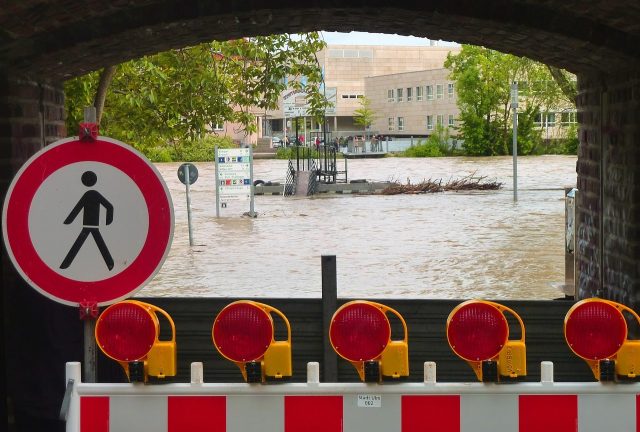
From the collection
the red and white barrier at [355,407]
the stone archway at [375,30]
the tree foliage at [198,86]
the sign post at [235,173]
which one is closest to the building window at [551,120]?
the sign post at [235,173]

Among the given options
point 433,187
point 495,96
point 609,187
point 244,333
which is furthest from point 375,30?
point 495,96

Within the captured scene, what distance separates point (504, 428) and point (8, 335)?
3.04 meters

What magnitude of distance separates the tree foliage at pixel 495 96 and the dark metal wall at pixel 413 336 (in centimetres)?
5950

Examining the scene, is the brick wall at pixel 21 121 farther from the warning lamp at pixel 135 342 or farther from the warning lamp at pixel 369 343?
the warning lamp at pixel 369 343

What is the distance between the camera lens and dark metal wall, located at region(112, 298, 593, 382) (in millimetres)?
4660

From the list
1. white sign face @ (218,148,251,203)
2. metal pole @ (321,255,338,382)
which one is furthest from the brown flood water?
metal pole @ (321,255,338,382)

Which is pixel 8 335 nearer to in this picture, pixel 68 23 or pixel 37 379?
pixel 37 379

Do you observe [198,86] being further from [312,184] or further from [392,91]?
[392,91]

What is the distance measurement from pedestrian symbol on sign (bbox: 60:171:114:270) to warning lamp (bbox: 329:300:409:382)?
90 cm

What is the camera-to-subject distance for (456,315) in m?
3.58

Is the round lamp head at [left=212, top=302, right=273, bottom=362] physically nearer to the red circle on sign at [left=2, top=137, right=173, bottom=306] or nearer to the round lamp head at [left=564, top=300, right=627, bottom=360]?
the red circle on sign at [left=2, top=137, right=173, bottom=306]

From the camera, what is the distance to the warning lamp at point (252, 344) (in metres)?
3.66

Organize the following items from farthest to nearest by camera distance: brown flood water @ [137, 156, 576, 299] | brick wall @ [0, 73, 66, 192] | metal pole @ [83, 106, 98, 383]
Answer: brown flood water @ [137, 156, 576, 299] → brick wall @ [0, 73, 66, 192] → metal pole @ [83, 106, 98, 383]

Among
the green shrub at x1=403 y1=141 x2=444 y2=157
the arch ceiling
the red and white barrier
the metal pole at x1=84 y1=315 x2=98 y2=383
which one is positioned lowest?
the green shrub at x1=403 y1=141 x2=444 y2=157
